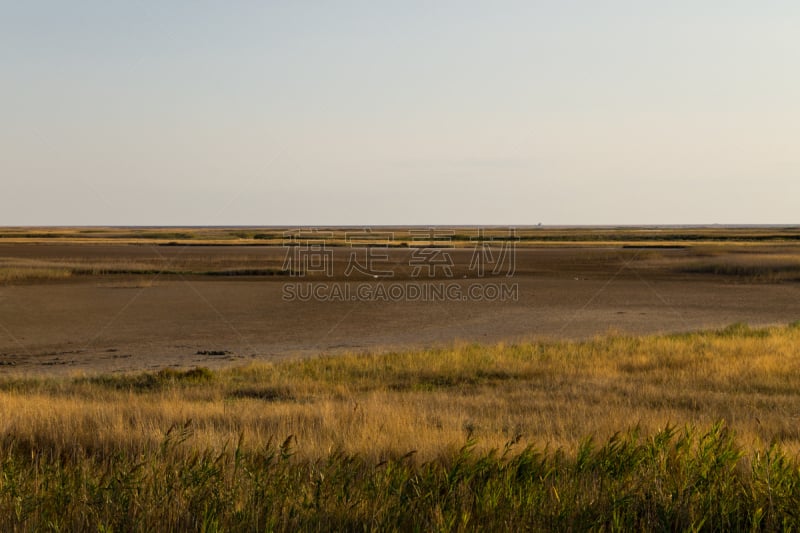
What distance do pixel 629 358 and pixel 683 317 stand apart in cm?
1319

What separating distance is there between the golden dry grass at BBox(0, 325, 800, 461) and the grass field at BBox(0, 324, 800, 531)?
0.17 ft

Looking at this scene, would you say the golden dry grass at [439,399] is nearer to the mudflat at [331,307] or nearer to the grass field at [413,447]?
the grass field at [413,447]

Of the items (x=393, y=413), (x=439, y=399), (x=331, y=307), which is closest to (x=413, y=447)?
(x=393, y=413)

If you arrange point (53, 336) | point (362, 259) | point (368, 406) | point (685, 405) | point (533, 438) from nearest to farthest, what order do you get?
point (533, 438) < point (368, 406) < point (685, 405) < point (53, 336) < point (362, 259)

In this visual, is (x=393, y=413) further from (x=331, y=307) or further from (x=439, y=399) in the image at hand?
(x=331, y=307)

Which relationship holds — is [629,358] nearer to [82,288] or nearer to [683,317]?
[683,317]

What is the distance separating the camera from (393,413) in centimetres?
952

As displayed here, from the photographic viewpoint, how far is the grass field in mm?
5340

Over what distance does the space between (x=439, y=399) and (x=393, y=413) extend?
2413 mm

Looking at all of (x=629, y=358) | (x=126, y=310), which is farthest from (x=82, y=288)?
(x=629, y=358)

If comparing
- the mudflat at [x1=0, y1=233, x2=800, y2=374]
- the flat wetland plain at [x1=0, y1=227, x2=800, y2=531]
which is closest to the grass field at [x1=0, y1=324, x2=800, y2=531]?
the flat wetland plain at [x1=0, y1=227, x2=800, y2=531]

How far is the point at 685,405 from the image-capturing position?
11.3m

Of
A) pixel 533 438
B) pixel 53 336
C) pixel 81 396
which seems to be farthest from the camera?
pixel 53 336

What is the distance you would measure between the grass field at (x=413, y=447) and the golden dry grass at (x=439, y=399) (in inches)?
2.0
